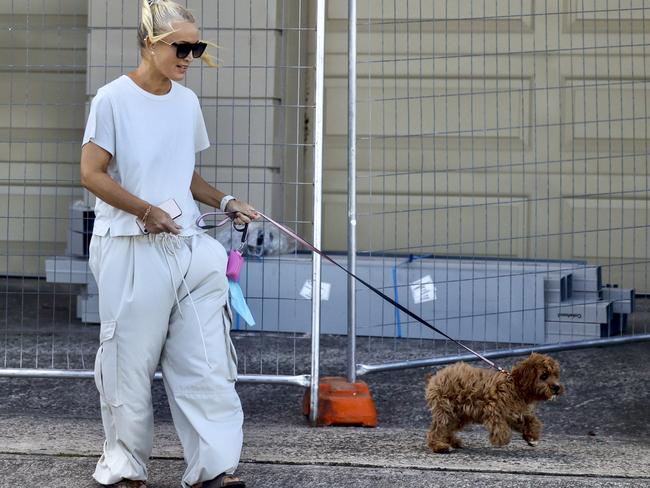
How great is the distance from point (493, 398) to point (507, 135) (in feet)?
10.8

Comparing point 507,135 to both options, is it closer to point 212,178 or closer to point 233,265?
point 212,178

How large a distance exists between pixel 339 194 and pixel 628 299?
82.9 inches

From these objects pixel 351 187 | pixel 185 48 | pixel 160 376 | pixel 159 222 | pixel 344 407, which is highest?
pixel 185 48

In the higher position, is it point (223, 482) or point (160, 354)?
point (160, 354)

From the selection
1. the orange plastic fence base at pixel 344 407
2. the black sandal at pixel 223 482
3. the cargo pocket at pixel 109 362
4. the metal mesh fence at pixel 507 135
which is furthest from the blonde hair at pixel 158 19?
the metal mesh fence at pixel 507 135

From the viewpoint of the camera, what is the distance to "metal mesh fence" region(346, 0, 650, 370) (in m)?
7.27

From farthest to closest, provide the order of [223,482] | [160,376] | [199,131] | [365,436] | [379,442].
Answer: [160,376] → [365,436] → [379,442] → [199,131] → [223,482]

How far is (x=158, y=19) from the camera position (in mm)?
4242

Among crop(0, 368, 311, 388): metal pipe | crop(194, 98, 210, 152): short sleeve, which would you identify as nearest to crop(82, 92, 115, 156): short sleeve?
crop(194, 98, 210, 152): short sleeve

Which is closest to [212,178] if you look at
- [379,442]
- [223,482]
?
[379,442]

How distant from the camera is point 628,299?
6.75m

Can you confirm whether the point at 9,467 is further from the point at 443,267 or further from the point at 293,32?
the point at 293,32

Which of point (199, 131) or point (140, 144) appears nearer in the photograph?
point (140, 144)

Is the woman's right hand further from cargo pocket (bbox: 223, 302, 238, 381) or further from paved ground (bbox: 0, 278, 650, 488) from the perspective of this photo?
paved ground (bbox: 0, 278, 650, 488)
